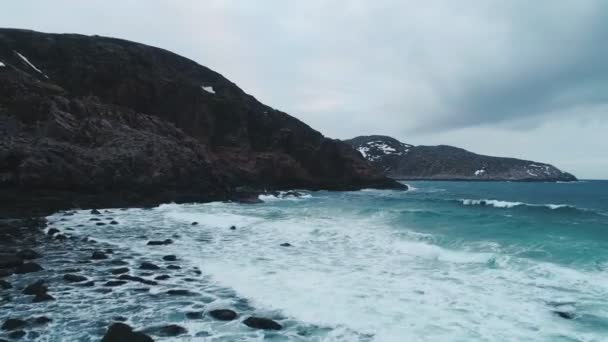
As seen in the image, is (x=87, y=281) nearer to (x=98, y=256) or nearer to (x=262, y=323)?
(x=98, y=256)

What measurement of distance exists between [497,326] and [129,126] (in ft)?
119

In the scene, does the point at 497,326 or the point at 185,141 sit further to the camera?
the point at 185,141

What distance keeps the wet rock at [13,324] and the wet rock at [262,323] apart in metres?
3.94

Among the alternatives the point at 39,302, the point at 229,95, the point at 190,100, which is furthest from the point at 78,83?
the point at 39,302

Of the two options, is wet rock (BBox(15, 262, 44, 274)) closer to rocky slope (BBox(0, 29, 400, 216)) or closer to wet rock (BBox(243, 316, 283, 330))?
wet rock (BBox(243, 316, 283, 330))

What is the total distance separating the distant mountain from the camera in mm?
152250

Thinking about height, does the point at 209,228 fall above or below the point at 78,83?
below

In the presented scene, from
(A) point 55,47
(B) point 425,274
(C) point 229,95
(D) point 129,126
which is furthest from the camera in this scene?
(C) point 229,95

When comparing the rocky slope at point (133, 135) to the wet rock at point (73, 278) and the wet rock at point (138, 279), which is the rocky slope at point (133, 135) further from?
the wet rock at point (138, 279)

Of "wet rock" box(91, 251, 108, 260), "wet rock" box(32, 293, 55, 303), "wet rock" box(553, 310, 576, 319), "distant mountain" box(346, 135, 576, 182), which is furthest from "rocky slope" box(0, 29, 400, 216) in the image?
"distant mountain" box(346, 135, 576, 182)

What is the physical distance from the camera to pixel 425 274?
437 inches

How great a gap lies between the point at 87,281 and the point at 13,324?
2824mm

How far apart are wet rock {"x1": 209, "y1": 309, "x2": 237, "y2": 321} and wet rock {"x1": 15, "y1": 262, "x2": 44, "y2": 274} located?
19.3 ft

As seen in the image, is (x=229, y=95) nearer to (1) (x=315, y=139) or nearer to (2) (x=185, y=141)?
(1) (x=315, y=139)
